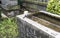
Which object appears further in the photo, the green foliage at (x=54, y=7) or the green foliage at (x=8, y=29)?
the green foliage at (x=8, y=29)

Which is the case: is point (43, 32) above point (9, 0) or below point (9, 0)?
above

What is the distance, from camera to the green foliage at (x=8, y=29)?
5.41 metres

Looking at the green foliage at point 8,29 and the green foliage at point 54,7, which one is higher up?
the green foliage at point 54,7

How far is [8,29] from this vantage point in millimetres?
5938

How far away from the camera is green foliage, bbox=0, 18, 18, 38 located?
541 centimetres

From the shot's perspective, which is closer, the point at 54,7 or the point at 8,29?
the point at 54,7

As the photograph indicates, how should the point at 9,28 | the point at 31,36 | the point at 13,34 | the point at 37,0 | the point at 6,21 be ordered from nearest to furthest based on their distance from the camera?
the point at 31,36
the point at 13,34
the point at 9,28
the point at 6,21
the point at 37,0

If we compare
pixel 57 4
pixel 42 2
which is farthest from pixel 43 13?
pixel 42 2

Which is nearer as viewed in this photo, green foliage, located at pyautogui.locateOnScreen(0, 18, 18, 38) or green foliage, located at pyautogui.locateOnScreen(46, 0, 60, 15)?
green foliage, located at pyautogui.locateOnScreen(46, 0, 60, 15)

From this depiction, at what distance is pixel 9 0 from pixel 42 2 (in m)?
1.99

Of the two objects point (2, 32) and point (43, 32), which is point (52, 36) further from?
point (2, 32)

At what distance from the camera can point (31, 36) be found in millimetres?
3674

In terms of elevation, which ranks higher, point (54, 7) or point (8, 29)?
point (54, 7)

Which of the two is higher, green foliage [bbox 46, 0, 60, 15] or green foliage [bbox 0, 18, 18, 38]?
green foliage [bbox 46, 0, 60, 15]
